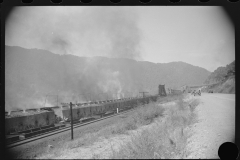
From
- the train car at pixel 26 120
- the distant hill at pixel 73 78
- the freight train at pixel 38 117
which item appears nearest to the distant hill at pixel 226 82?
the freight train at pixel 38 117

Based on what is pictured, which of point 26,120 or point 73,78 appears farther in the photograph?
point 73,78

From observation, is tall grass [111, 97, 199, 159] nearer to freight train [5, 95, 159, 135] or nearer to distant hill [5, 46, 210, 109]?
freight train [5, 95, 159, 135]

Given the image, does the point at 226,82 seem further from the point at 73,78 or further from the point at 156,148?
the point at 73,78

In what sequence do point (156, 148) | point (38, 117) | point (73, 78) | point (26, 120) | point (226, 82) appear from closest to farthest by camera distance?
point (156, 148) < point (26, 120) < point (38, 117) < point (226, 82) < point (73, 78)

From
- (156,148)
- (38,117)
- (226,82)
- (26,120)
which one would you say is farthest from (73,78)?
(156,148)

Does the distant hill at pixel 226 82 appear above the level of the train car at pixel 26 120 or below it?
above

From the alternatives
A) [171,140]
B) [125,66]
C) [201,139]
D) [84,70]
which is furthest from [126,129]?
[125,66]

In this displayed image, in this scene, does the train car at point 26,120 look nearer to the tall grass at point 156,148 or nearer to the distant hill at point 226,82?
the tall grass at point 156,148

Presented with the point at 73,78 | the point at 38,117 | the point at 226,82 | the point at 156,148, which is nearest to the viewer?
the point at 156,148
